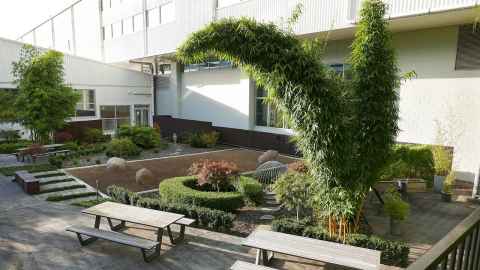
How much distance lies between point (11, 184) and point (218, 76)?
12778 mm

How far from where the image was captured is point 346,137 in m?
5.74

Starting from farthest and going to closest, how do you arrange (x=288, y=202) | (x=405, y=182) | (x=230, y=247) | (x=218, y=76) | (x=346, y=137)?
(x=218, y=76)
(x=405, y=182)
(x=288, y=202)
(x=230, y=247)
(x=346, y=137)

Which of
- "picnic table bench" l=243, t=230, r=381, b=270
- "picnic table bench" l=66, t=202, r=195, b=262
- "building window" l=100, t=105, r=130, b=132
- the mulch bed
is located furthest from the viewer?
"building window" l=100, t=105, r=130, b=132

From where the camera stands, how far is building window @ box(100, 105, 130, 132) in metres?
22.8

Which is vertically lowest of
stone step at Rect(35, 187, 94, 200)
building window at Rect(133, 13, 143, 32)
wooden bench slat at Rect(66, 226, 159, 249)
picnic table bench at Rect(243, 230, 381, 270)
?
stone step at Rect(35, 187, 94, 200)

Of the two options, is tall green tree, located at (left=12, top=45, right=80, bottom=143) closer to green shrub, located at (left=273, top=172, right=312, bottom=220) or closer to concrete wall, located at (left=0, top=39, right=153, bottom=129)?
concrete wall, located at (left=0, top=39, right=153, bottom=129)

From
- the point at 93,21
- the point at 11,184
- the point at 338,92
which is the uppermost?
the point at 93,21

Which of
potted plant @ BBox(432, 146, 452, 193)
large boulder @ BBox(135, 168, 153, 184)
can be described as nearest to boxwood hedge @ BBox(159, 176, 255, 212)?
large boulder @ BBox(135, 168, 153, 184)

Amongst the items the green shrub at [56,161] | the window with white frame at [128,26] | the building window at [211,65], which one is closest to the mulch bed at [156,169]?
the green shrub at [56,161]

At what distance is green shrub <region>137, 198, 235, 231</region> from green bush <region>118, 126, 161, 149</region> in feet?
36.6

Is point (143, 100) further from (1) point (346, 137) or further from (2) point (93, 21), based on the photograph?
(1) point (346, 137)

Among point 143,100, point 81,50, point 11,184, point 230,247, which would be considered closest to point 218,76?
point 143,100

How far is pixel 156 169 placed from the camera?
527 inches

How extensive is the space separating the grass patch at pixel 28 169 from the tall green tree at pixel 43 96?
9.79 ft
